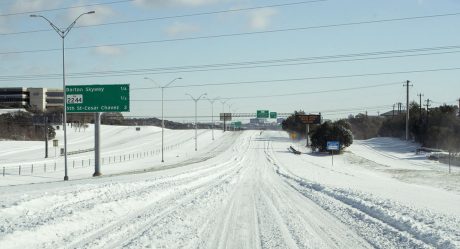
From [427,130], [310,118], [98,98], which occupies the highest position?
[98,98]

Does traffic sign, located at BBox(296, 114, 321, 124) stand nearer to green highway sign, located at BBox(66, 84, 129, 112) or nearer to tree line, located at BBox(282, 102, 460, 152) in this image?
tree line, located at BBox(282, 102, 460, 152)

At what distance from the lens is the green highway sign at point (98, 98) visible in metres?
49.8

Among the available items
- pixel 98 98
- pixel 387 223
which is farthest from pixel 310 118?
pixel 387 223

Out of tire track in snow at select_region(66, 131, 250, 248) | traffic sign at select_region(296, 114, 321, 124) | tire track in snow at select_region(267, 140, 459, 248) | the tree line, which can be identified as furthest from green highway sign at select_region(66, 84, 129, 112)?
traffic sign at select_region(296, 114, 321, 124)

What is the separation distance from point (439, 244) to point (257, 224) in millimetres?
4973

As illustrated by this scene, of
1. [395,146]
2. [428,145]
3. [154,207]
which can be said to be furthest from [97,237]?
[395,146]

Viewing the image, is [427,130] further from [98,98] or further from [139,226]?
[139,226]

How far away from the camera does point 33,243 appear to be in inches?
438

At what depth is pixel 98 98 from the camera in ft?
164

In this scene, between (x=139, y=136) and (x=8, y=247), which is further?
(x=139, y=136)

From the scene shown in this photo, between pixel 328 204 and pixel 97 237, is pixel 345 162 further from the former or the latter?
pixel 97 237

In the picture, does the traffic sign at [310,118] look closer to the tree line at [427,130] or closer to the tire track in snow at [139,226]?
the tree line at [427,130]

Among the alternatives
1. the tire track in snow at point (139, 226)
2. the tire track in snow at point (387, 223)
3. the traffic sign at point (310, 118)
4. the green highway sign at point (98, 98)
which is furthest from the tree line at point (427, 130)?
the tire track in snow at point (139, 226)

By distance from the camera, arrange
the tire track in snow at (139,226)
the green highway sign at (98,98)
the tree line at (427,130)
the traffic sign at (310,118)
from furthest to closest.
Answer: the traffic sign at (310,118), the tree line at (427,130), the green highway sign at (98,98), the tire track in snow at (139,226)
